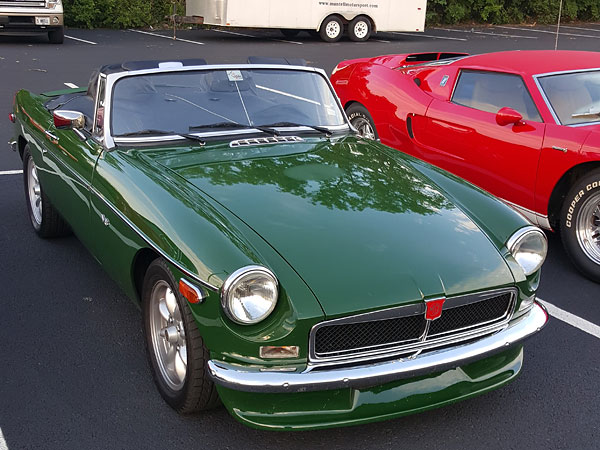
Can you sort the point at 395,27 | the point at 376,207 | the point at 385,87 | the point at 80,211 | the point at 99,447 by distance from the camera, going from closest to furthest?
the point at 99,447 < the point at 376,207 < the point at 80,211 < the point at 385,87 < the point at 395,27

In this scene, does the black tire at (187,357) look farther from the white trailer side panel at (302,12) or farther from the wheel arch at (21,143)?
the white trailer side panel at (302,12)

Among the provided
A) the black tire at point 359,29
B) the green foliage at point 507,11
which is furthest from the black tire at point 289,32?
the green foliage at point 507,11

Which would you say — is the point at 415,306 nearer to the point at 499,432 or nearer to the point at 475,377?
the point at 475,377

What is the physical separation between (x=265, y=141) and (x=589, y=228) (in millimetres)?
2454

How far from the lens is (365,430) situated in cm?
355

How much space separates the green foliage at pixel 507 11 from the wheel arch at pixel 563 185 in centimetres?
2205

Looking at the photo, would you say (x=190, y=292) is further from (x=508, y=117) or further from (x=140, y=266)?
(x=508, y=117)

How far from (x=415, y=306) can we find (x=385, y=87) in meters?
4.31

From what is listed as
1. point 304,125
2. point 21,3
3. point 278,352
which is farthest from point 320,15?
point 278,352

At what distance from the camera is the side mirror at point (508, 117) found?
5.75m

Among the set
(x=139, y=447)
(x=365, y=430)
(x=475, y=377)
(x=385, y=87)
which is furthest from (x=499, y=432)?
(x=385, y=87)

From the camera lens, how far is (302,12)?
20281mm

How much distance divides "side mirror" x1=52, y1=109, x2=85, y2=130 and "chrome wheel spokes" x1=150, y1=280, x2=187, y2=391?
155 cm

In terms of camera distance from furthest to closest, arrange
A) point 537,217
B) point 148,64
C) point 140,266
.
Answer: point 537,217, point 148,64, point 140,266
